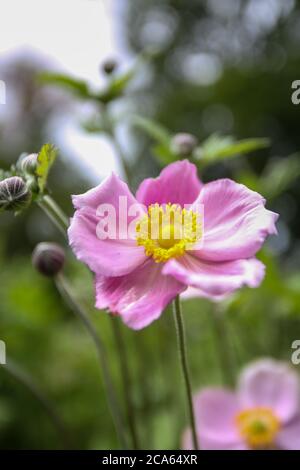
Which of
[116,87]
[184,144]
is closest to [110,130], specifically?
[116,87]

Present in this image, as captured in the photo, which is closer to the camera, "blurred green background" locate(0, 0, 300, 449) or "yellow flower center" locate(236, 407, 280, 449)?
"yellow flower center" locate(236, 407, 280, 449)

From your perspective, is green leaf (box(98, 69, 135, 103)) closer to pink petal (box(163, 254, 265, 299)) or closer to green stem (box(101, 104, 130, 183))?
green stem (box(101, 104, 130, 183))

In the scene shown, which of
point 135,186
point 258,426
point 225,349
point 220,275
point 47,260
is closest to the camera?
point 220,275

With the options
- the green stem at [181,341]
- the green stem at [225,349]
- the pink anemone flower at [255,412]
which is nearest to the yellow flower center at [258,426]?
the pink anemone flower at [255,412]

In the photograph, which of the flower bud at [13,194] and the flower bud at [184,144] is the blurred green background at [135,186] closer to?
the flower bud at [184,144]

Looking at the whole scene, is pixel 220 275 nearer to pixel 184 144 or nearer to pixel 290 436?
pixel 184 144

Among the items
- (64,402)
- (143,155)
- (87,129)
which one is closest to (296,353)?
(87,129)

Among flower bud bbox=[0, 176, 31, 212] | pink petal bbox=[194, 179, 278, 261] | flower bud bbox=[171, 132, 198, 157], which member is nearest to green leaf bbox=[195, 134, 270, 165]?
flower bud bbox=[171, 132, 198, 157]
